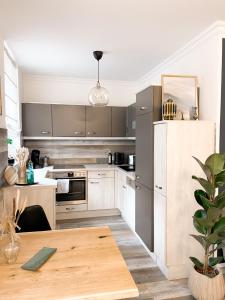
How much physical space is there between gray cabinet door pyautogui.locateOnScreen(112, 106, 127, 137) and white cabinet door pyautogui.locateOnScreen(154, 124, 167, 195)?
6.35ft

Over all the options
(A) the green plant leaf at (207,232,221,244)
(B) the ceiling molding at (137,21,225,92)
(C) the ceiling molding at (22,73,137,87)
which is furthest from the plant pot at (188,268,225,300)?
(C) the ceiling molding at (22,73,137,87)

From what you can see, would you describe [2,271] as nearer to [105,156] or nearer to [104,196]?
[104,196]

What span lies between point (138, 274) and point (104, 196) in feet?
5.95

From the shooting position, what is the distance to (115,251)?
1.35 meters

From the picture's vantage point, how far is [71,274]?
111 cm

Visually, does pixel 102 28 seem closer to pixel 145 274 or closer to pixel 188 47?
pixel 188 47

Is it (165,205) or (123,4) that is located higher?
(123,4)

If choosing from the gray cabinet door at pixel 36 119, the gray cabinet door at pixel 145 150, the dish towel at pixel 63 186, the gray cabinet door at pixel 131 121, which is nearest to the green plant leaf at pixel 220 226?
the gray cabinet door at pixel 145 150

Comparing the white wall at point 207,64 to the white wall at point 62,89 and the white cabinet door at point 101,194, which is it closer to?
the white wall at point 62,89

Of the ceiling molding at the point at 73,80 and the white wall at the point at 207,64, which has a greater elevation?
the ceiling molding at the point at 73,80

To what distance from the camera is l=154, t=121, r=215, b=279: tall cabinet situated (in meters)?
2.28

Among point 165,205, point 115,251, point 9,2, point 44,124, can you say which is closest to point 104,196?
point 44,124

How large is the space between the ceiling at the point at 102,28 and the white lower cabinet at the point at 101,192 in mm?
1948

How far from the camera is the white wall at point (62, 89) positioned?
4250mm
